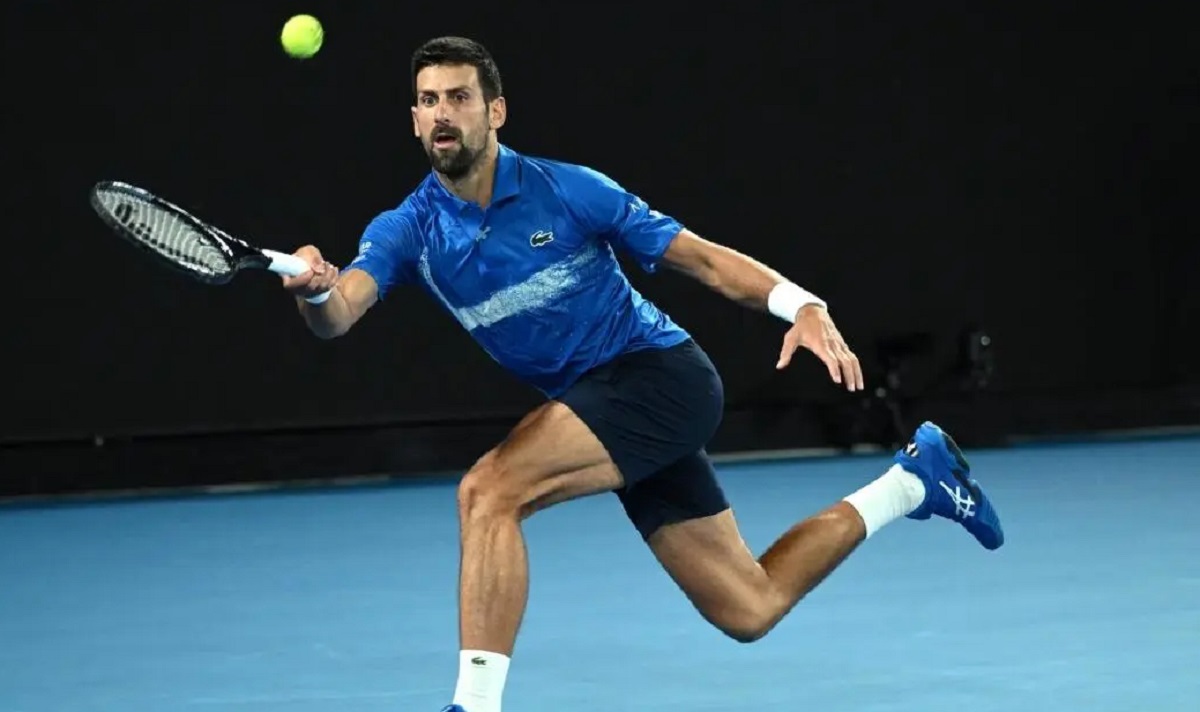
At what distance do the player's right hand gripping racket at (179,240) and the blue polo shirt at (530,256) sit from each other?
1.27 ft

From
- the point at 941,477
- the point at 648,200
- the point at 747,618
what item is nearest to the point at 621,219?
the point at 747,618

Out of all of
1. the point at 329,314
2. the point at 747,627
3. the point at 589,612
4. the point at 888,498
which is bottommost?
the point at 589,612

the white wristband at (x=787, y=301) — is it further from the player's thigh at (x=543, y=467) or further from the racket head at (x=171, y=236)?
the racket head at (x=171, y=236)

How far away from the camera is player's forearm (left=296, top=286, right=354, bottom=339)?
14.0 feet

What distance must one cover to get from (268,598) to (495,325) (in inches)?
105

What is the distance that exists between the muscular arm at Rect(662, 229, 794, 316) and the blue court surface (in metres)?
1.09

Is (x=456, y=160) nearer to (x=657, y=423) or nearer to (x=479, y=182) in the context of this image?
(x=479, y=182)

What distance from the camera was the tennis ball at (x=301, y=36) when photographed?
9188 mm

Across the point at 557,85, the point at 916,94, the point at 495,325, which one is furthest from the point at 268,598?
the point at 916,94

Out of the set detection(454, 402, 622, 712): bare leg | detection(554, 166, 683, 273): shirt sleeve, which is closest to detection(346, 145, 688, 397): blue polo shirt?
detection(554, 166, 683, 273): shirt sleeve

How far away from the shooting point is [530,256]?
4516 mm

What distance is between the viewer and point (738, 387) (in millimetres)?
10734

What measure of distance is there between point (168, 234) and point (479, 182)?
0.73 metres

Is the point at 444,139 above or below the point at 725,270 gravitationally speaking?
above
